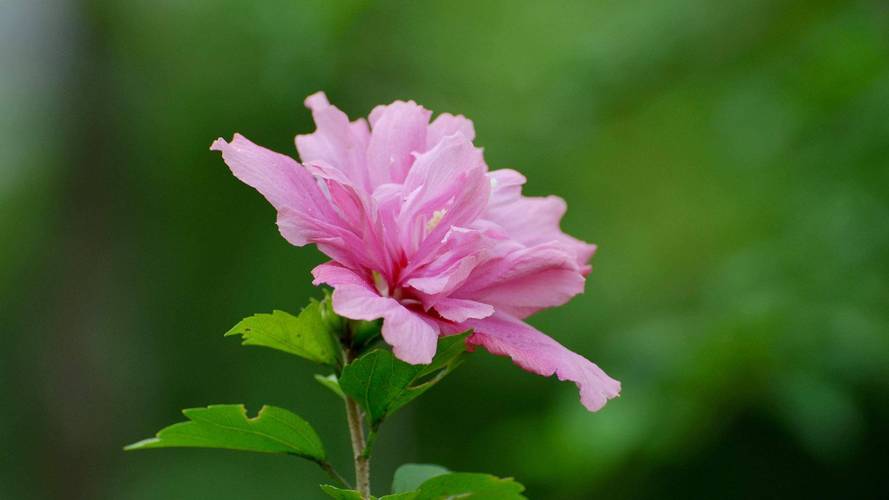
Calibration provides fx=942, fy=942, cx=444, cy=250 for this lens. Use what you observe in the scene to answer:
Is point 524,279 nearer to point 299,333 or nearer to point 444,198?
point 444,198

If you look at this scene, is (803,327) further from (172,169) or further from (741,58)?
(172,169)

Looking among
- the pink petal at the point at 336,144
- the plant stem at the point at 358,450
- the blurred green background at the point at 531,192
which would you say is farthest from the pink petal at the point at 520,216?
the blurred green background at the point at 531,192

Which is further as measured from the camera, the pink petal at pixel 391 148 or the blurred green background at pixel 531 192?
the blurred green background at pixel 531 192

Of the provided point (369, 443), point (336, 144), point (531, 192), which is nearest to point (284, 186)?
point (336, 144)

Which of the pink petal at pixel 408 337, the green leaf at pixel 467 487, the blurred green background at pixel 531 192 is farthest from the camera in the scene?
the blurred green background at pixel 531 192

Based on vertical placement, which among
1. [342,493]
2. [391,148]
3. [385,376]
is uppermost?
[391,148]

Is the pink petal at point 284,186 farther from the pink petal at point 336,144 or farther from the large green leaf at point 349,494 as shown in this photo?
the large green leaf at point 349,494

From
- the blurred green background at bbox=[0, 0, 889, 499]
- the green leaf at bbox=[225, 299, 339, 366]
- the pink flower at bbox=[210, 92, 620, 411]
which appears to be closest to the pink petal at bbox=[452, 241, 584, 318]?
the pink flower at bbox=[210, 92, 620, 411]
